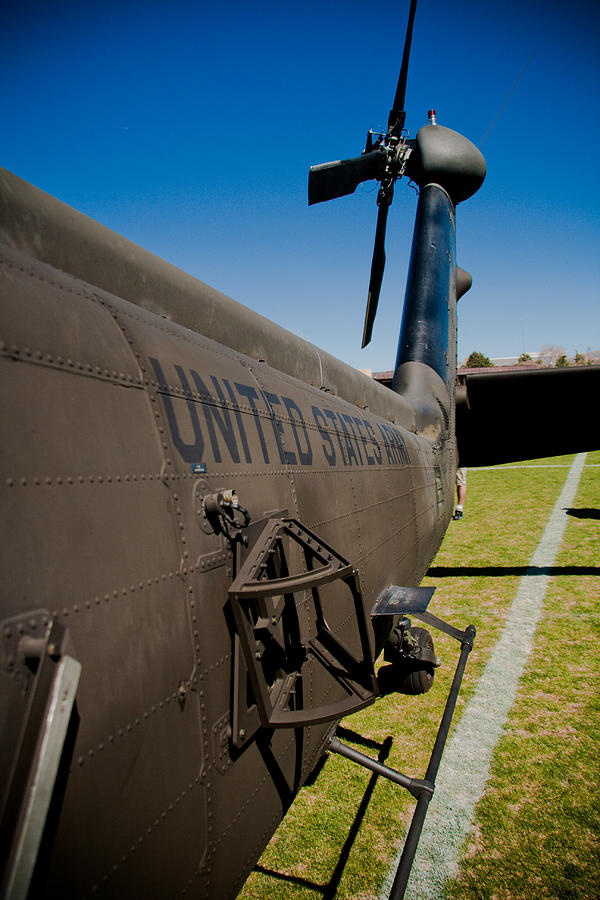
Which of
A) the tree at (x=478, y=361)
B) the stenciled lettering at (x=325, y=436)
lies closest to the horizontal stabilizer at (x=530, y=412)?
the stenciled lettering at (x=325, y=436)

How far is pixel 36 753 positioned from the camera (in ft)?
3.57

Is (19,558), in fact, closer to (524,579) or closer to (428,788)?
(428,788)

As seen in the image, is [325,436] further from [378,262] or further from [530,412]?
[378,262]

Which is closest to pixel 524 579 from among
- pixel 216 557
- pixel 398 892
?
pixel 398 892

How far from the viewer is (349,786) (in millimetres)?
3689

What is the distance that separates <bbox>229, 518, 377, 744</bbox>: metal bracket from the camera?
183 cm

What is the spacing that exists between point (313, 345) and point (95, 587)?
11.9 feet

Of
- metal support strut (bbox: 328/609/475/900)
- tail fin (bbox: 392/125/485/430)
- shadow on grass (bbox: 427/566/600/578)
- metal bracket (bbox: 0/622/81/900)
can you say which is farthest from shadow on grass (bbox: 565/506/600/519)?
metal bracket (bbox: 0/622/81/900)

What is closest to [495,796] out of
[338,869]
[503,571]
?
→ [338,869]

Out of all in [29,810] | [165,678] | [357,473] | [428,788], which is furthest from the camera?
[357,473]

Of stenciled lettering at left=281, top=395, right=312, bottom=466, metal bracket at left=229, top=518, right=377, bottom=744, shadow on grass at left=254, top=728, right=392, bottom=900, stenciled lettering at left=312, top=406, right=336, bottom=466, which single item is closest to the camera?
metal bracket at left=229, top=518, right=377, bottom=744

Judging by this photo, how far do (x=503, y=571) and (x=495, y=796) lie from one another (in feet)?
18.2

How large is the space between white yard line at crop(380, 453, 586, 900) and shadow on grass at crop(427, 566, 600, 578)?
1.25m

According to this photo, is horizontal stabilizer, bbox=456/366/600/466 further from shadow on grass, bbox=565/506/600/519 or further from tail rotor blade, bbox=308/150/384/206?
shadow on grass, bbox=565/506/600/519
